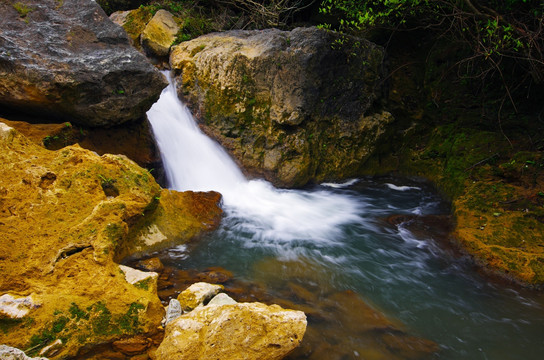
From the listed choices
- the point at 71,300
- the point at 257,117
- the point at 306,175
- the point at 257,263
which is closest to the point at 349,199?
the point at 306,175

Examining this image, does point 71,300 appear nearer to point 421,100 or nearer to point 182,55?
point 182,55

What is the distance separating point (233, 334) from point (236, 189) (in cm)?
490

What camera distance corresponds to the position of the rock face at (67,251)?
8.34 feet

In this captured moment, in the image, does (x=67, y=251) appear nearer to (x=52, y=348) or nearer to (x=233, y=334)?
(x=52, y=348)

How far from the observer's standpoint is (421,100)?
8.91 metres

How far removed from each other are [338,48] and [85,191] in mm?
6230

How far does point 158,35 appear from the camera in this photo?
8.50m

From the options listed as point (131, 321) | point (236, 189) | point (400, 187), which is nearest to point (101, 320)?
point (131, 321)

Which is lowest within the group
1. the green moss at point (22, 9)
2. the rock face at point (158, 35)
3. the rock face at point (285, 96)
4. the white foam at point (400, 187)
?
the white foam at point (400, 187)

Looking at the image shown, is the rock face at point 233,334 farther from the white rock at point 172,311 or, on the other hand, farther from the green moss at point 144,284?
the green moss at point 144,284

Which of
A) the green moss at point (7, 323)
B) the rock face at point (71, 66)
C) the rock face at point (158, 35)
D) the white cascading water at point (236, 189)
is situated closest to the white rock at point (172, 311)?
the green moss at point (7, 323)

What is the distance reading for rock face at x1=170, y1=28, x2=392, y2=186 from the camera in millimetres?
7164

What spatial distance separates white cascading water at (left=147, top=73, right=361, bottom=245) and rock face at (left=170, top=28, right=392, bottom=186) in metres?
0.35

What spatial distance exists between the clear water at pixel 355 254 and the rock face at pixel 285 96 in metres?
0.54
